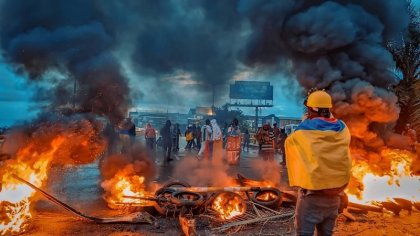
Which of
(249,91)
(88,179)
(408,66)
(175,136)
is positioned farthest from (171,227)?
(249,91)

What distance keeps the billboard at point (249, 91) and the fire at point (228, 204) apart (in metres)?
38.4

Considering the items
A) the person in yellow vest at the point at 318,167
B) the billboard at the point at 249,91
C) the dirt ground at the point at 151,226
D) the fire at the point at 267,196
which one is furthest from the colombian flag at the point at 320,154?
the billboard at the point at 249,91

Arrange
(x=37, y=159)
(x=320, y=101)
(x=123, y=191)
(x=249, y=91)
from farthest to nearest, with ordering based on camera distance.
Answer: (x=249, y=91)
(x=123, y=191)
(x=37, y=159)
(x=320, y=101)

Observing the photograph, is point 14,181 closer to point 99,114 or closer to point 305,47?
point 99,114

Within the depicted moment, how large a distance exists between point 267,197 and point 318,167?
3730 mm

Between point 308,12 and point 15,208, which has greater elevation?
point 308,12

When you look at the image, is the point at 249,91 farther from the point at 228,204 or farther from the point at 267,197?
the point at 228,204

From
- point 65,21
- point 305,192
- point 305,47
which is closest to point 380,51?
point 305,47

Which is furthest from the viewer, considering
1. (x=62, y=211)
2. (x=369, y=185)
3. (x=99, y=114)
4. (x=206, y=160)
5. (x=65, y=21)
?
(x=206, y=160)

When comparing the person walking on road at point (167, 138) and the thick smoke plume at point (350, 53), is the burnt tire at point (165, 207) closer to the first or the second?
the thick smoke plume at point (350, 53)

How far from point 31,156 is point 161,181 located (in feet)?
13.8

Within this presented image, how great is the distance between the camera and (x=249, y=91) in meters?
44.8

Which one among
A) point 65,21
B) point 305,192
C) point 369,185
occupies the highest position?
point 65,21

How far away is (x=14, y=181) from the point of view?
5449mm
